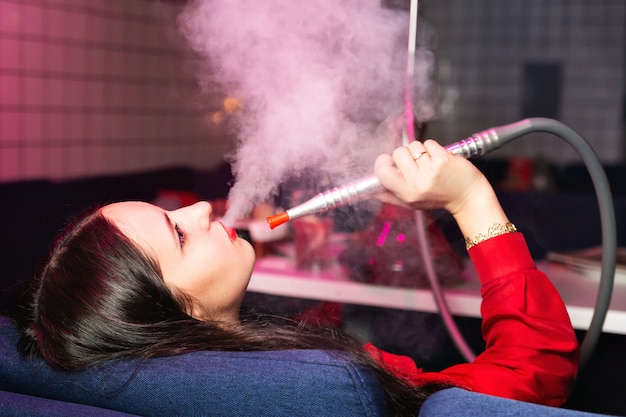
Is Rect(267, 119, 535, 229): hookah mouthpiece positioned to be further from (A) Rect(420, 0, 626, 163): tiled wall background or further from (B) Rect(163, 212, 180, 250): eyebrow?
(A) Rect(420, 0, 626, 163): tiled wall background

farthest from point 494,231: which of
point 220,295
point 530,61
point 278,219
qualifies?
point 530,61

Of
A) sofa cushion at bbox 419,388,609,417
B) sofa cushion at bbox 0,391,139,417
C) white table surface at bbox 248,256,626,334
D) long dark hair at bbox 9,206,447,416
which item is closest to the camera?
sofa cushion at bbox 419,388,609,417

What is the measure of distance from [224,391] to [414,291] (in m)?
1.03

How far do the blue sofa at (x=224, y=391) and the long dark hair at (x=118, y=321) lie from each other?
40 millimetres

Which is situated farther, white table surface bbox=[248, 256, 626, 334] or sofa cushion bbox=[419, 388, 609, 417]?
white table surface bbox=[248, 256, 626, 334]

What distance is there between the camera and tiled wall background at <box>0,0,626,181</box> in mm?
2861

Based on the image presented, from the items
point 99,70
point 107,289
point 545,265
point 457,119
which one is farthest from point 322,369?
point 457,119

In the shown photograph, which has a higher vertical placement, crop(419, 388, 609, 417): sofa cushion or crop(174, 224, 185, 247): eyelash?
crop(174, 224, 185, 247): eyelash

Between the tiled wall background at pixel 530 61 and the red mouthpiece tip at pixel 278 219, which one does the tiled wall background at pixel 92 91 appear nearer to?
the tiled wall background at pixel 530 61

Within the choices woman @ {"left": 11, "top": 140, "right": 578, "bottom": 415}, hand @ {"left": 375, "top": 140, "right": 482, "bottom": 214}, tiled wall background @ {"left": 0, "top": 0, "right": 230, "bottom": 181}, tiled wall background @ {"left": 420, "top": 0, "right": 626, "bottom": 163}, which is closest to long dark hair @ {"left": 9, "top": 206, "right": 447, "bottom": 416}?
woman @ {"left": 11, "top": 140, "right": 578, "bottom": 415}

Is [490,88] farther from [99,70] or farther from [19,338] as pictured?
[19,338]

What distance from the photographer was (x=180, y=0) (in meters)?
3.57

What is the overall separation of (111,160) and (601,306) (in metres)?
2.53

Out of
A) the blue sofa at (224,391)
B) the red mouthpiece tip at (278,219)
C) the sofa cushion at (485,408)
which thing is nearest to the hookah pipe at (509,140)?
the red mouthpiece tip at (278,219)
